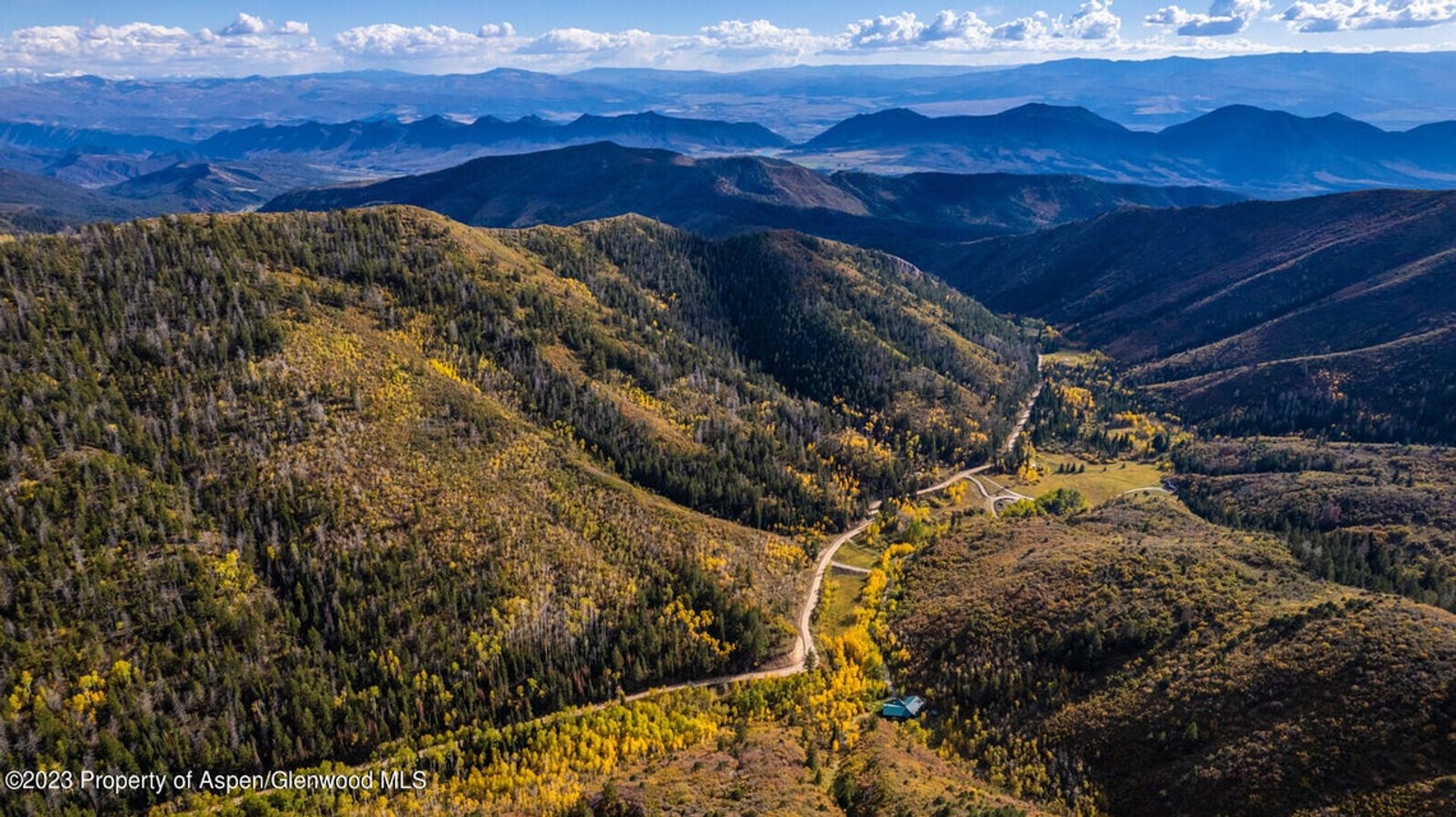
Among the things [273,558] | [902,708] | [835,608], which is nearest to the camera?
[902,708]

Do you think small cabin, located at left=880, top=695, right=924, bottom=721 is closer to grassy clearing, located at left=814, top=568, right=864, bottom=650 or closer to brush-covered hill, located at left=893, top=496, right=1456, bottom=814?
brush-covered hill, located at left=893, top=496, right=1456, bottom=814

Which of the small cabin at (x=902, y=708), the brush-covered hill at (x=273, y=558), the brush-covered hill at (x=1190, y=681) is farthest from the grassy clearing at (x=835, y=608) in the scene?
the small cabin at (x=902, y=708)

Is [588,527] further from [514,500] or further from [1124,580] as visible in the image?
[1124,580]

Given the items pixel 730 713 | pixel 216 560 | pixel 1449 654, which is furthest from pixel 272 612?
pixel 1449 654

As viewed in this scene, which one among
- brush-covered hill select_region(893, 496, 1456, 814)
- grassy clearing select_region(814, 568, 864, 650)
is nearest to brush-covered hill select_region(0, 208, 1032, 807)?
grassy clearing select_region(814, 568, 864, 650)

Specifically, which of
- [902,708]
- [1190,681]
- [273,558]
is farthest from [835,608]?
[273,558]

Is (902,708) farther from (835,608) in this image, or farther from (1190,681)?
(1190,681)

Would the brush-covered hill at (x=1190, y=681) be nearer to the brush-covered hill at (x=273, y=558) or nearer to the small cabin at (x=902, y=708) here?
the small cabin at (x=902, y=708)
